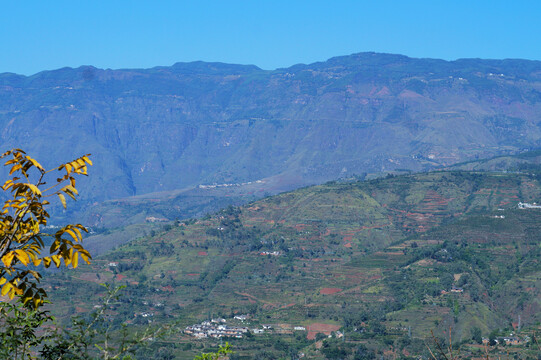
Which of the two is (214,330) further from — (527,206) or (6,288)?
(6,288)

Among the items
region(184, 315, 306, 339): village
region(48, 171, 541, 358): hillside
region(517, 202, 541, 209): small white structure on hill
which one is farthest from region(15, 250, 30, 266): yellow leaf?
region(517, 202, 541, 209): small white structure on hill

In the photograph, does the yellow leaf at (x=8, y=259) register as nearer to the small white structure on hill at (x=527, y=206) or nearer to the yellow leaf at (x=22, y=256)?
the yellow leaf at (x=22, y=256)

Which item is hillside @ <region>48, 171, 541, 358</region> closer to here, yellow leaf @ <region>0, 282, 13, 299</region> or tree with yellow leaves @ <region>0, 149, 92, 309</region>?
tree with yellow leaves @ <region>0, 149, 92, 309</region>

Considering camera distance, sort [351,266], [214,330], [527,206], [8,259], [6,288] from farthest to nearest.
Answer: [527,206], [351,266], [214,330], [6,288], [8,259]

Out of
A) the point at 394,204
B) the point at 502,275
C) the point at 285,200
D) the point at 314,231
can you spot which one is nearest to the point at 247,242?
the point at 314,231

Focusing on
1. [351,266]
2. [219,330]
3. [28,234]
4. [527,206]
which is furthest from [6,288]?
[527,206]
